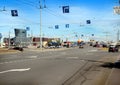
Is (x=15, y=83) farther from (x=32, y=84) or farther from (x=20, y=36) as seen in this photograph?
(x=20, y=36)

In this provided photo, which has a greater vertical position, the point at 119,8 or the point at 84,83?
the point at 119,8

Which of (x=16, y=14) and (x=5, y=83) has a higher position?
(x=16, y=14)

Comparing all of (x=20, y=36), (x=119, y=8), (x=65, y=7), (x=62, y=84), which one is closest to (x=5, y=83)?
(x=62, y=84)

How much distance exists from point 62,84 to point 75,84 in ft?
1.97

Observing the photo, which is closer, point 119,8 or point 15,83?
point 15,83

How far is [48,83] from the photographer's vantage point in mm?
12852

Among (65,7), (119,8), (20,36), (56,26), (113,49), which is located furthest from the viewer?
(20,36)

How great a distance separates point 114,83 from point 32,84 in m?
3.59

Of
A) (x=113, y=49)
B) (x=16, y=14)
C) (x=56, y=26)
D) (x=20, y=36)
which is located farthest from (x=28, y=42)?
(x=16, y=14)

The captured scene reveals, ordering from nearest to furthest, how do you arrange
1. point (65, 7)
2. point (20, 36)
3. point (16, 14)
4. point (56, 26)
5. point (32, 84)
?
point (32, 84)
point (65, 7)
point (16, 14)
point (56, 26)
point (20, 36)

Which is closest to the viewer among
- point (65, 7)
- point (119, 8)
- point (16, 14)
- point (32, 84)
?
point (32, 84)

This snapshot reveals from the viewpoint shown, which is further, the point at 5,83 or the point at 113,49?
the point at 113,49

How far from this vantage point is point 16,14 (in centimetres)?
4434

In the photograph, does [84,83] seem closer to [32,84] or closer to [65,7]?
[32,84]
